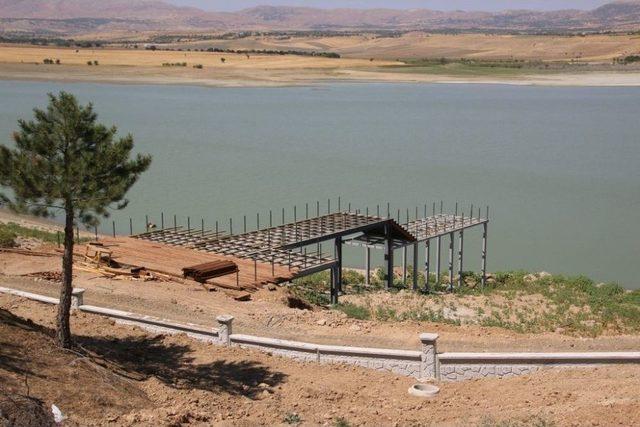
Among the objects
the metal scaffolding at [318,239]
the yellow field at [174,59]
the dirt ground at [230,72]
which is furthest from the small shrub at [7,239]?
the yellow field at [174,59]

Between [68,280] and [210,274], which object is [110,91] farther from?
[68,280]

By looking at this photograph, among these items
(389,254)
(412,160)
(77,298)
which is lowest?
(412,160)

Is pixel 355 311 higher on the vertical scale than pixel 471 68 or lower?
lower

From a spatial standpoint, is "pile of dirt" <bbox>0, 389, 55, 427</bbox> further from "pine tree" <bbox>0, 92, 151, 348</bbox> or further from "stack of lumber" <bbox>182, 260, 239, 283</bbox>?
"stack of lumber" <bbox>182, 260, 239, 283</bbox>

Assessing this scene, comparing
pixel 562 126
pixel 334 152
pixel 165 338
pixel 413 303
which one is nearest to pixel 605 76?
pixel 562 126

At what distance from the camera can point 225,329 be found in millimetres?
13297

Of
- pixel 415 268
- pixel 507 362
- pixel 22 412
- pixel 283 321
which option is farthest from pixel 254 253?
pixel 22 412

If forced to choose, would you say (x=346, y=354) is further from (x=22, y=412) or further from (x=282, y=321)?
(x=22, y=412)

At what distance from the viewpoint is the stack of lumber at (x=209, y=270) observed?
17.7 metres

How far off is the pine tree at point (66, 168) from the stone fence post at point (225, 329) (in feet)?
7.55

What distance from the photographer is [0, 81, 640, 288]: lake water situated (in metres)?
29.2

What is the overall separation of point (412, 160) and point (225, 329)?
29860 millimetres

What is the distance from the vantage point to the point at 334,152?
4434 cm

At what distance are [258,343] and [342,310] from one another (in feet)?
15.2
